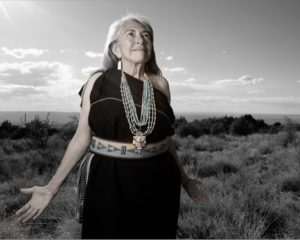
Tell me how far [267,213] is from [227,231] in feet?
3.17

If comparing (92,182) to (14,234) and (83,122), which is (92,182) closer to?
(83,122)

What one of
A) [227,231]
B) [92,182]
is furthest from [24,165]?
[92,182]

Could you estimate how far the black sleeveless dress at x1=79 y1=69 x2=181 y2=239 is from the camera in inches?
73.0

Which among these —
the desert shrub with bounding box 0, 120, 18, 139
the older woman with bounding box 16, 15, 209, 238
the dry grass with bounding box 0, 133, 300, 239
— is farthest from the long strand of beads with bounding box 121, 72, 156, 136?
the desert shrub with bounding box 0, 120, 18, 139

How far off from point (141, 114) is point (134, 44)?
0.46 m

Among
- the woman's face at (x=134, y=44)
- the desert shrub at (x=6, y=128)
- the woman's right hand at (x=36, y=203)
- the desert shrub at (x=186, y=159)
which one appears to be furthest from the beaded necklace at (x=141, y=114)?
the desert shrub at (x=6, y=128)

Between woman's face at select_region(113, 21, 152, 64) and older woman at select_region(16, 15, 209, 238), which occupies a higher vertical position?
woman's face at select_region(113, 21, 152, 64)

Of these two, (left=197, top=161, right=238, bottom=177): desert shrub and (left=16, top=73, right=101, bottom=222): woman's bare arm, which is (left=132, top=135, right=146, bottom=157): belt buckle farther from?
(left=197, top=161, right=238, bottom=177): desert shrub

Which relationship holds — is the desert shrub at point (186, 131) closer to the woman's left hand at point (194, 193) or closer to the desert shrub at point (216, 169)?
the desert shrub at point (216, 169)

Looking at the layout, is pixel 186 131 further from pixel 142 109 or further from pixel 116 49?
pixel 142 109

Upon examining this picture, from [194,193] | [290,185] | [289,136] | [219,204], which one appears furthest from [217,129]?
[194,193]

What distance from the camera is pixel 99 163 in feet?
6.35

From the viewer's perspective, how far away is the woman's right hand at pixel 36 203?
1938 mm

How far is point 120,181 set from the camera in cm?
186
